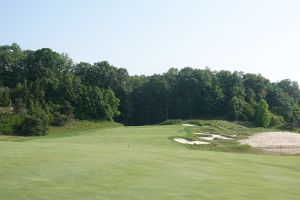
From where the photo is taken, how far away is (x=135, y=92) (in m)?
119

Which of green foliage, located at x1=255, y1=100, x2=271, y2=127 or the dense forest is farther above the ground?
the dense forest

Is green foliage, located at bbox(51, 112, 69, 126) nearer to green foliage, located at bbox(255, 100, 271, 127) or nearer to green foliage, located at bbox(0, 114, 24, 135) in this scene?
green foliage, located at bbox(0, 114, 24, 135)

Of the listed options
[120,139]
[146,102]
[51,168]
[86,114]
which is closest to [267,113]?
[146,102]

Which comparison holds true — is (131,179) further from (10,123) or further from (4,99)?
(4,99)

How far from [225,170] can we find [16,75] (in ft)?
297

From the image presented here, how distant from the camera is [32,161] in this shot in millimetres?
17172

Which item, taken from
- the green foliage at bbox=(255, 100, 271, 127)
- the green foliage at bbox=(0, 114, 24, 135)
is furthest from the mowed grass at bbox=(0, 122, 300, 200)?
the green foliage at bbox=(255, 100, 271, 127)

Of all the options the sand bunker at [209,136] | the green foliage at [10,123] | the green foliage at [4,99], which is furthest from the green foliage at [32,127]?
the sand bunker at [209,136]

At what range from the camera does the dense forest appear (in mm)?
85688

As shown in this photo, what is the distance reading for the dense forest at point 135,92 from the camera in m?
A: 85.7

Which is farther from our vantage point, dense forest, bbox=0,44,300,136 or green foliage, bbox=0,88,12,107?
dense forest, bbox=0,44,300,136

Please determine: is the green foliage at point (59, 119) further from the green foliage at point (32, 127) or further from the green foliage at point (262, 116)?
the green foliage at point (262, 116)

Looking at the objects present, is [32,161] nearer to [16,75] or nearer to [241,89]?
[16,75]

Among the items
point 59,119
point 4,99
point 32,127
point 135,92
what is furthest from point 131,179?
point 135,92
